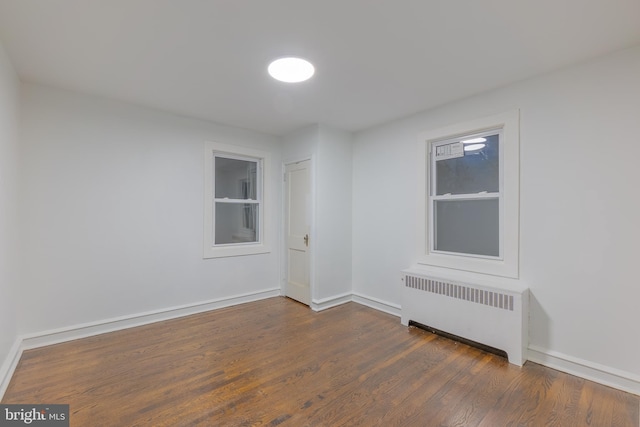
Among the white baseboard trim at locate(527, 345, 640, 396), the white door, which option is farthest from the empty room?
the white door

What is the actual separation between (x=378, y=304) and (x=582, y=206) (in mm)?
2354

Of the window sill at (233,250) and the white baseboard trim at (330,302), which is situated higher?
the window sill at (233,250)

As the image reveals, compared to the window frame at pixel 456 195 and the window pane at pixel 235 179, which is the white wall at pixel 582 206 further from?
the window pane at pixel 235 179

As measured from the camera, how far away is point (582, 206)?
2.23m

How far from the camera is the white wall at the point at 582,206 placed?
2053 mm

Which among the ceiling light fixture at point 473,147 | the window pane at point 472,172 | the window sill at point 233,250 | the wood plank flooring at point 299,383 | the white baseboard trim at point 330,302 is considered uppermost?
the ceiling light fixture at point 473,147

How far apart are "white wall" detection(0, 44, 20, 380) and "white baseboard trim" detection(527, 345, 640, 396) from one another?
13.5 feet

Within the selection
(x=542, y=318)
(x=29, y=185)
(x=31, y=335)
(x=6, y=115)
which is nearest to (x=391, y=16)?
(x=542, y=318)

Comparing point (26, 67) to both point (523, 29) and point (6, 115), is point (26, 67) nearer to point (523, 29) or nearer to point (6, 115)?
point (6, 115)

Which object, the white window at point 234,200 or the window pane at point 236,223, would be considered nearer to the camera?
the white window at point 234,200

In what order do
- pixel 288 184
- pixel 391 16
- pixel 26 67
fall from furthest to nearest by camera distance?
pixel 288 184 → pixel 26 67 → pixel 391 16

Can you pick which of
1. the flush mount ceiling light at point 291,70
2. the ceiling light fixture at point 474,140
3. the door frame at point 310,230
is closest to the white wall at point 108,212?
the door frame at point 310,230

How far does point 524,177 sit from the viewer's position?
2.53 meters

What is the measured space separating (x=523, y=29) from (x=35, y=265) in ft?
14.3
